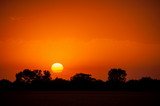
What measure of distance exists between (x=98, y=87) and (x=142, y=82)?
74.4 ft

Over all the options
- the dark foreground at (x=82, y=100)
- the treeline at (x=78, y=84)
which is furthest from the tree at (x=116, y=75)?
the dark foreground at (x=82, y=100)

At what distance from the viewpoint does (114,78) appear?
165125 millimetres

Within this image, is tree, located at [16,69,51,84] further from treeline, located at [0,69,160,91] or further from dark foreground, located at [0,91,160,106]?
dark foreground, located at [0,91,160,106]

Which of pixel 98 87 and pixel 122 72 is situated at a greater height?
pixel 122 72

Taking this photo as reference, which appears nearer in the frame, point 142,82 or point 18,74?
point 142,82

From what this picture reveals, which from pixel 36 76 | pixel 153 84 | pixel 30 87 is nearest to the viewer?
pixel 153 84

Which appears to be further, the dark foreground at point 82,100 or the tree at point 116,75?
the tree at point 116,75

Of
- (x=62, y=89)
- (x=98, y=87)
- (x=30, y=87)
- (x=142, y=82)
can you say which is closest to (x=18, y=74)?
(x=30, y=87)

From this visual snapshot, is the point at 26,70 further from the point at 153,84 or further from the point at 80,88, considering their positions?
the point at 153,84

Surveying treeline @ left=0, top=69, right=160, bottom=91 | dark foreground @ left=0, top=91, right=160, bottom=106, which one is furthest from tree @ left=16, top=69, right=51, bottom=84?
dark foreground @ left=0, top=91, right=160, bottom=106

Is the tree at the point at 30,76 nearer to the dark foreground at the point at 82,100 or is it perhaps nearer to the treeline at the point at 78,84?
the treeline at the point at 78,84

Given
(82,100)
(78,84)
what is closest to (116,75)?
(78,84)

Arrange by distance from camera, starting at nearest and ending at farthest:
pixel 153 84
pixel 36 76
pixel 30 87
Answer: pixel 153 84, pixel 30 87, pixel 36 76

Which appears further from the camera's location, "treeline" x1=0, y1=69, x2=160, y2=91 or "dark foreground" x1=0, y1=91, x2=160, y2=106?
"treeline" x1=0, y1=69, x2=160, y2=91
